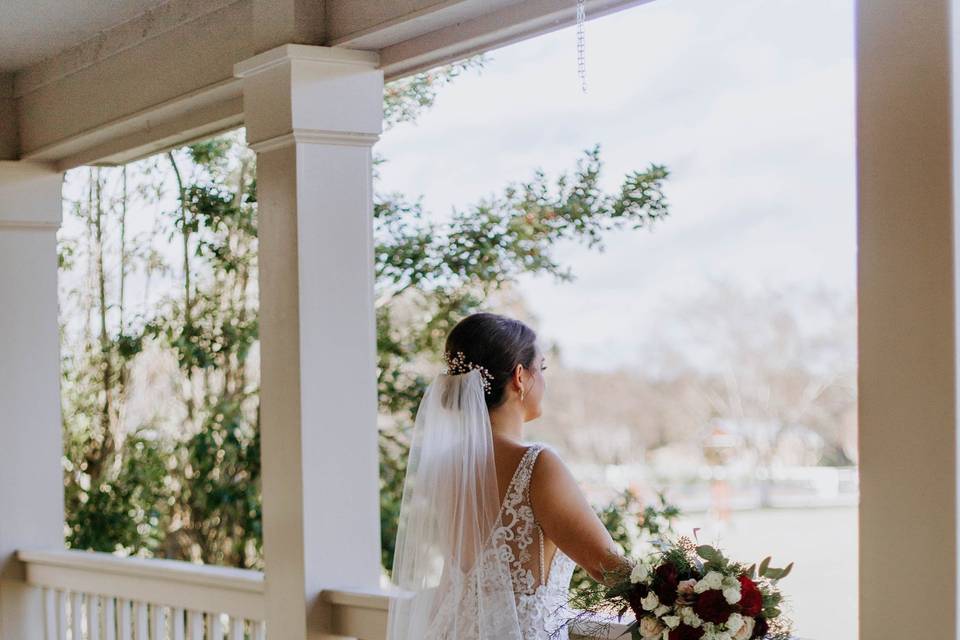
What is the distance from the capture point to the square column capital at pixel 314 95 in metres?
3.50

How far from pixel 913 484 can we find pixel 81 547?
539 centimetres

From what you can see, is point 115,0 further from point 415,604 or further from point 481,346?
point 415,604

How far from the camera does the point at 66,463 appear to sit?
6727 mm

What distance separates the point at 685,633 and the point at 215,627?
211 centimetres

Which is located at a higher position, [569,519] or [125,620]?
[569,519]

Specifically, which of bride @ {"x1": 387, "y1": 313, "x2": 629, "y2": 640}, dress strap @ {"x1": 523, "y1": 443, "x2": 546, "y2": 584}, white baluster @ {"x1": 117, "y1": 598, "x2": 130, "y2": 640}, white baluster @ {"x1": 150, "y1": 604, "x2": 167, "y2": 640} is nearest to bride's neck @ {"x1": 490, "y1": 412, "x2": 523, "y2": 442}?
bride @ {"x1": 387, "y1": 313, "x2": 629, "y2": 640}

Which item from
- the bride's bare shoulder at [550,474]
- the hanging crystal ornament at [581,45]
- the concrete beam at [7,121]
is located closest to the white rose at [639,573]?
the bride's bare shoulder at [550,474]

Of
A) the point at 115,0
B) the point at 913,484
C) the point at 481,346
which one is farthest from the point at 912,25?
the point at 115,0

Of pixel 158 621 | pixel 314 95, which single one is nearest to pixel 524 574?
pixel 314 95

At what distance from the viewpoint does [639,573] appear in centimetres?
247

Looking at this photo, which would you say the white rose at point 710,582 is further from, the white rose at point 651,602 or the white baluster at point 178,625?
the white baluster at point 178,625

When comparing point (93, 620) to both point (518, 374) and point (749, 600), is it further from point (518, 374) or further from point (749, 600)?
point (749, 600)

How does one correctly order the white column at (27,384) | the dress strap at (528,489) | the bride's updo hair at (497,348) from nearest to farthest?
the dress strap at (528,489)
the bride's updo hair at (497,348)
the white column at (27,384)

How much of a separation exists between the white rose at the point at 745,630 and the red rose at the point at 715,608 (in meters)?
0.04
